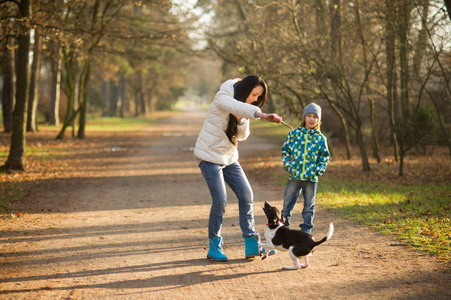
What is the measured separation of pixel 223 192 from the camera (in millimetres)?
5531

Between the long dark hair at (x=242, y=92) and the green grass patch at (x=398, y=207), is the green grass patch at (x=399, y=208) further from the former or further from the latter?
the long dark hair at (x=242, y=92)

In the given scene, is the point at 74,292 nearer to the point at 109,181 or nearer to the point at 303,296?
the point at 303,296

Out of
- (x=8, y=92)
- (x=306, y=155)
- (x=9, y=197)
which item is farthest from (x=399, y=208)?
(x=8, y=92)

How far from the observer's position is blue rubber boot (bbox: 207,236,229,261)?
5582 millimetres

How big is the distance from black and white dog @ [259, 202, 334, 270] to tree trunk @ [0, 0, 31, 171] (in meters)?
9.64

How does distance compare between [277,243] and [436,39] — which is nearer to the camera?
[277,243]

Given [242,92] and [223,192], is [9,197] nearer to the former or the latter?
[223,192]

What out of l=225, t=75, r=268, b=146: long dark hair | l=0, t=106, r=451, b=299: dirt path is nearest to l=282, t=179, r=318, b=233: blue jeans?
l=0, t=106, r=451, b=299: dirt path

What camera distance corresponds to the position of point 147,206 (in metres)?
9.21

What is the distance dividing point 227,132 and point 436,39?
818cm

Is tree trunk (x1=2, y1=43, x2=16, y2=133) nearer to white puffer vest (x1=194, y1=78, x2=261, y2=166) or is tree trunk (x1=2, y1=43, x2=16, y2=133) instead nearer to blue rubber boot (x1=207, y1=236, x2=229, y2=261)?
white puffer vest (x1=194, y1=78, x2=261, y2=166)

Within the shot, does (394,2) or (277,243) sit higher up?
(394,2)

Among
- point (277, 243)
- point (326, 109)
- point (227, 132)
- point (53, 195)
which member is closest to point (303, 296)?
point (277, 243)

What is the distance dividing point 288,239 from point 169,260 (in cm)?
144
